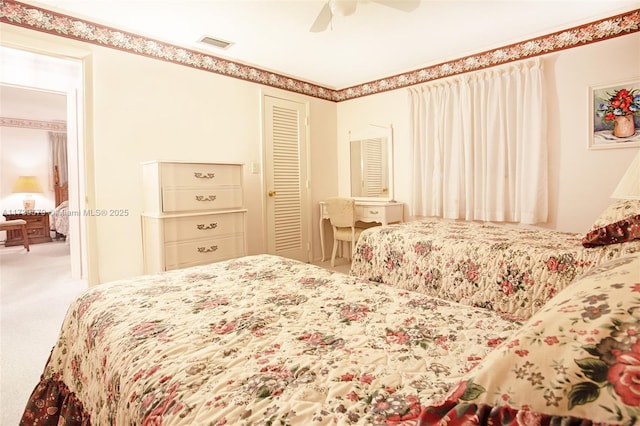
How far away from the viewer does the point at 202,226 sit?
121 inches

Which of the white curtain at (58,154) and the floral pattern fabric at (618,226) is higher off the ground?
the white curtain at (58,154)

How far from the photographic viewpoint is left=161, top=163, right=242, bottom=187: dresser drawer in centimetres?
290

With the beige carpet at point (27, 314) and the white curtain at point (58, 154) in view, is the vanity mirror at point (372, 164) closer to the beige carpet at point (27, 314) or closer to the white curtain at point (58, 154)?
the beige carpet at point (27, 314)

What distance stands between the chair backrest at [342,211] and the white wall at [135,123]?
3.62ft

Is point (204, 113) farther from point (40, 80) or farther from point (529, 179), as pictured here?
point (529, 179)

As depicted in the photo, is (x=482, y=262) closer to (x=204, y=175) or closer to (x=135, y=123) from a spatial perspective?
(x=204, y=175)

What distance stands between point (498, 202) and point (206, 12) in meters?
3.35

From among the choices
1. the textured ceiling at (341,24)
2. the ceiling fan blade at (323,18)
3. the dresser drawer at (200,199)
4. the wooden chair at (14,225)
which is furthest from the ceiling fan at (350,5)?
the wooden chair at (14,225)

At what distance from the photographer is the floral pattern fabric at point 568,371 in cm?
44

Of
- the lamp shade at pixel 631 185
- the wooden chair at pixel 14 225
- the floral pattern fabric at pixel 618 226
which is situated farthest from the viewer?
the wooden chair at pixel 14 225

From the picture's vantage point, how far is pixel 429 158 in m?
4.24

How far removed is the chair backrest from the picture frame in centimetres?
250

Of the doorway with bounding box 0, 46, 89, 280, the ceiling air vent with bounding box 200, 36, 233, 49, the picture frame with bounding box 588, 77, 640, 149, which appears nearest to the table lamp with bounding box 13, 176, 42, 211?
the doorway with bounding box 0, 46, 89, 280

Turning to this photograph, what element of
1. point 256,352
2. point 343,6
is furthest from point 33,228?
point 256,352
